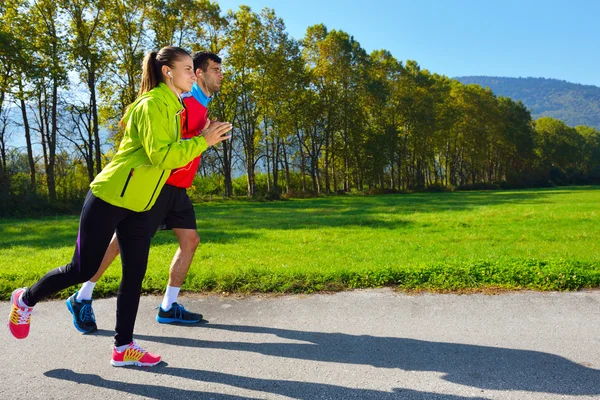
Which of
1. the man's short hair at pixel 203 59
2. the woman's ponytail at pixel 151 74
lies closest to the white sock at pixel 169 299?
the woman's ponytail at pixel 151 74

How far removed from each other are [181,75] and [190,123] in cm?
51

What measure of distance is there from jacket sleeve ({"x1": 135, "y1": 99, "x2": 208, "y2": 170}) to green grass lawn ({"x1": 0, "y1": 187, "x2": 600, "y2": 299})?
229 cm

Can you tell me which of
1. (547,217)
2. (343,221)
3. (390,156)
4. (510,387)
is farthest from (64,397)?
(390,156)

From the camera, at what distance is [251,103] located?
3556 centimetres

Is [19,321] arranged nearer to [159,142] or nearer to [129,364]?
[129,364]

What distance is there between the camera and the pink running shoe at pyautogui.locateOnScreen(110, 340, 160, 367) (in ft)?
9.62

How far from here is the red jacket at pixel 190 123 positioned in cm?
344

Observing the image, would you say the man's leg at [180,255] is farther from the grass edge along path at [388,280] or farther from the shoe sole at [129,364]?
the shoe sole at [129,364]

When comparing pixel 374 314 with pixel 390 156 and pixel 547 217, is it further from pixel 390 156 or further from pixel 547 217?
pixel 390 156

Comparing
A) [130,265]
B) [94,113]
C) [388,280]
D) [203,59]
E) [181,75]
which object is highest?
[94,113]

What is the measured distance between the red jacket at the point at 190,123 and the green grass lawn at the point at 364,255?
1640 millimetres

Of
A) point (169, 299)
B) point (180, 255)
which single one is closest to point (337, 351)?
point (169, 299)

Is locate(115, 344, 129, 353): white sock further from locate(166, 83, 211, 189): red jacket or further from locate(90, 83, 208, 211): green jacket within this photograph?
locate(166, 83, 211, 189): red jacket

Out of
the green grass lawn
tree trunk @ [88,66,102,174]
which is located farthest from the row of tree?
the green grass lawn
